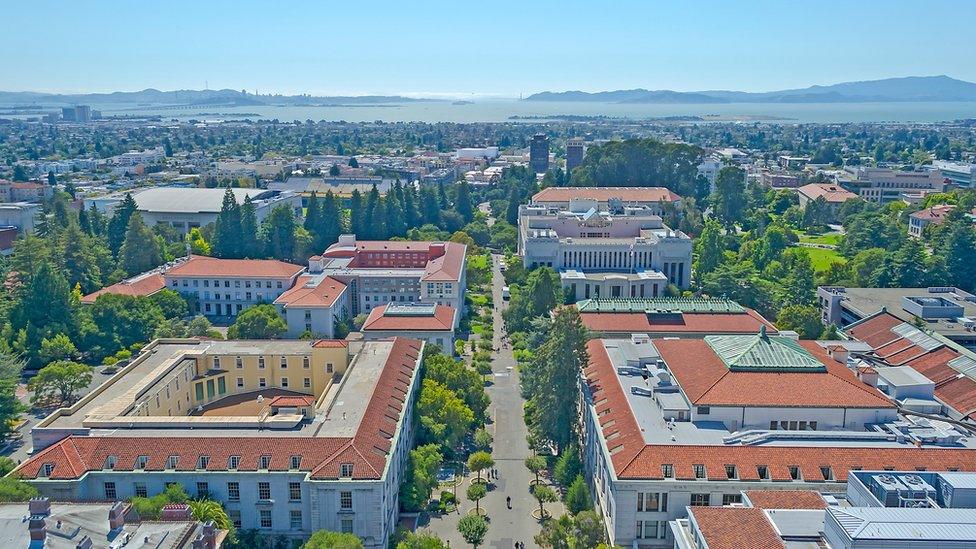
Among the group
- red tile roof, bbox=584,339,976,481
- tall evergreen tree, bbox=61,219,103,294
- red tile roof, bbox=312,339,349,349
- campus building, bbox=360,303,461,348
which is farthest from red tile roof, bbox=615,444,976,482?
tall evergreen tree, bbox=61,219,103,294

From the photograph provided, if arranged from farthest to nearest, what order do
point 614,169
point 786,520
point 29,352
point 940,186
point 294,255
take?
point 940,186 → point 614,169 → point 294,255 → point 29,352 → point 786,520

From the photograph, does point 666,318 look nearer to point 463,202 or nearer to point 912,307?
point 912,307

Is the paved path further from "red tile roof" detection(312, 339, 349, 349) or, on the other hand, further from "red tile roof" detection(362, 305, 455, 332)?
"red tile roof" detection(312, 339, 349, 349)

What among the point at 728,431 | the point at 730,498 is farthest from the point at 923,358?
the point at 730,498

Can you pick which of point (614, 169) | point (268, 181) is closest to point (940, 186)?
point (614, 169)

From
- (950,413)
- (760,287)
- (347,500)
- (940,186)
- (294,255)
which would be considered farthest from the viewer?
(940,186)

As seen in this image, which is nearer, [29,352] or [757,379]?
[757,379]

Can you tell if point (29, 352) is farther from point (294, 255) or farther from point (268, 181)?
point (268, 181)
